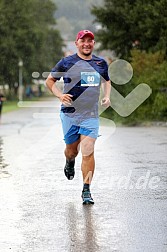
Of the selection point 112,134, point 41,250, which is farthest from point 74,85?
point 112,134

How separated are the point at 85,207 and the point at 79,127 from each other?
1164 millimetres

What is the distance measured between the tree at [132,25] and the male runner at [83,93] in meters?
20.7

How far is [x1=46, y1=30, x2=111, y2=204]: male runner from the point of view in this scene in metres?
8.31

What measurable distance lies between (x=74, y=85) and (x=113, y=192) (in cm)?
147

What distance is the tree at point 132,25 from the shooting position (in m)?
29.3

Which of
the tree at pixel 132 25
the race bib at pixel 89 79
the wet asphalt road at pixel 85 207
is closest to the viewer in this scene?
the wet asphalt road at pixel 85 207

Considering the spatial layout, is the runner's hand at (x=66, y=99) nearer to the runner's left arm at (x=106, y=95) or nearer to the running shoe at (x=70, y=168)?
the runner's left arm at (x=106, y=95)

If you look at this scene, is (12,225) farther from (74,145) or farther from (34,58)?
(34,58)

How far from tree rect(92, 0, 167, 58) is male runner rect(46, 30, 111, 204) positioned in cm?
2070

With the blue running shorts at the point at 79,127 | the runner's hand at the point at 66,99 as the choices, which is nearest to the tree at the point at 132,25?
the blue running shorts at the point at 79,127

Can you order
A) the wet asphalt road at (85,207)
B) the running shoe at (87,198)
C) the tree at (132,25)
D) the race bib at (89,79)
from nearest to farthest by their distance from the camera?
the wet asphalt road at (85,207), the running shoe at (87,198), the race bib at (89,79), the tree at (132,25)

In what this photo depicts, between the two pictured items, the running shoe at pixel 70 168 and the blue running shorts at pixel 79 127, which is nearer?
the blue running shorts at pixel 79 127

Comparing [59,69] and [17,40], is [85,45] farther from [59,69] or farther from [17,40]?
[17,40]

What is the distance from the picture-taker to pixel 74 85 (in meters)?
8.38
